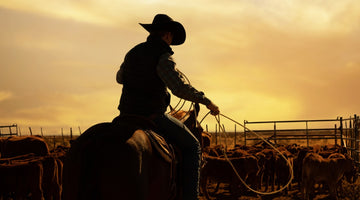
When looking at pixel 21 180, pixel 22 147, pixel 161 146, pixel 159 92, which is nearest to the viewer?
pixel 161 146

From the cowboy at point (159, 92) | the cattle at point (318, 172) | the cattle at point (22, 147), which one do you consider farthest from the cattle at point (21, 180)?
the cattle at point (22, 147)

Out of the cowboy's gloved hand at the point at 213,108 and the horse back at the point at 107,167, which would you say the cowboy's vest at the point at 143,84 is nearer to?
the cowboy's gloved hand at the point at 213,108

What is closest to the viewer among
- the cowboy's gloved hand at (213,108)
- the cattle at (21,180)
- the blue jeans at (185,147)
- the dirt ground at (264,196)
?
the blue jeans at (185,147)

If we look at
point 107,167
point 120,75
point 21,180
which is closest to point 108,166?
point 107,167

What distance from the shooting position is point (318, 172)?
12016 mm

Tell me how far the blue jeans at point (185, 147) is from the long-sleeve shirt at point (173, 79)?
29 cm

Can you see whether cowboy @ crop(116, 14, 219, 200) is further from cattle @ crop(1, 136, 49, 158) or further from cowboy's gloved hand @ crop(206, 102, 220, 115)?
cattle @ crop(1, 136, 49, 158)

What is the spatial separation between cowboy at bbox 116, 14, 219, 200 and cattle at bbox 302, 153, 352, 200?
795 centimetres

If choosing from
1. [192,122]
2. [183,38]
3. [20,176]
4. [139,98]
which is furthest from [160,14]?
[20,176]

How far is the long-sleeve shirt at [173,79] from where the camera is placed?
13.4 feet

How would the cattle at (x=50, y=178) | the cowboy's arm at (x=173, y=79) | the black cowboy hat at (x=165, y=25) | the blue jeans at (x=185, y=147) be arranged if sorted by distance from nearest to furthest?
1. the cowboy's arm at (x=173, y=79)
2. the blue jeans at (x=185, y=147)
3. the black cowboy hat at (x=165, y=25)
4. the cattle at (x=50, y=178)

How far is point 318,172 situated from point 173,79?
8.92 meters

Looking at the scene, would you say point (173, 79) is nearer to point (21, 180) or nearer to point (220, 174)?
point (21, 180)

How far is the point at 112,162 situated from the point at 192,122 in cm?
201
